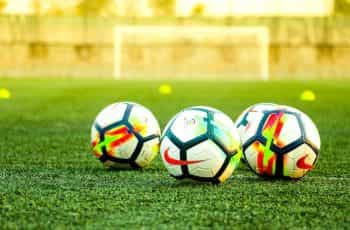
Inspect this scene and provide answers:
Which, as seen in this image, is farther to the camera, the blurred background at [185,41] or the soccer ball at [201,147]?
the blurred background at [185,41]

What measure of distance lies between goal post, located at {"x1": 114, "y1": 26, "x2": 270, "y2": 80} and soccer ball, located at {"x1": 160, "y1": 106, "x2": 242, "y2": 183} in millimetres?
26398

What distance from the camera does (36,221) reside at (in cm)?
358

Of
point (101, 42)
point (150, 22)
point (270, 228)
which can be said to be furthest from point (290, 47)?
point (270, 228)

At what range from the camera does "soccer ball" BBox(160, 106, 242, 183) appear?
4.54 m

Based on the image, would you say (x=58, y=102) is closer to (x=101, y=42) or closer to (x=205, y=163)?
A: (x=205, y=163)

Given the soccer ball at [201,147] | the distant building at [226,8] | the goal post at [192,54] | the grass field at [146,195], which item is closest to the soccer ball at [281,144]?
the grass field at [146,195]

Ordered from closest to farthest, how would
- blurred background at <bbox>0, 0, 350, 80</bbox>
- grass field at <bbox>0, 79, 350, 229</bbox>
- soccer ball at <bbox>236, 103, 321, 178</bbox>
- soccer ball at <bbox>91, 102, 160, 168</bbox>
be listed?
grass field at <bbox>0, 79, 350, 229</bbox> → soccer ball at <bbox>236, 103, 321, 178</bbox> → soccer ball at <bbox>91, 102, 160, 168</bbox> → blurred background at <bbox>0, 0, 350, 80</bbox>

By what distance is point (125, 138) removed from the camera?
17.5 feet

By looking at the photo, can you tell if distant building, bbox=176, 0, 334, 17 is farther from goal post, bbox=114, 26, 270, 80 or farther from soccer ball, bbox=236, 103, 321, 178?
soccer ball, bbox=236, 103, 321, 178

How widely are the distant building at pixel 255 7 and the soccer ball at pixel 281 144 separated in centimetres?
2642

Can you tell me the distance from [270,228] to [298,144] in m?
1.44

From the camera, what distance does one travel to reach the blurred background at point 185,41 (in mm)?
31297

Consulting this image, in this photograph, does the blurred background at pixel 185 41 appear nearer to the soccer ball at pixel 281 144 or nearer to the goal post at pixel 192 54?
the goal post at pixel 192 54

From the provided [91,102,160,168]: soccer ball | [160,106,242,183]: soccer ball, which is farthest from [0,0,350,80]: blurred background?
[160,106,242,183]: soccer ball
